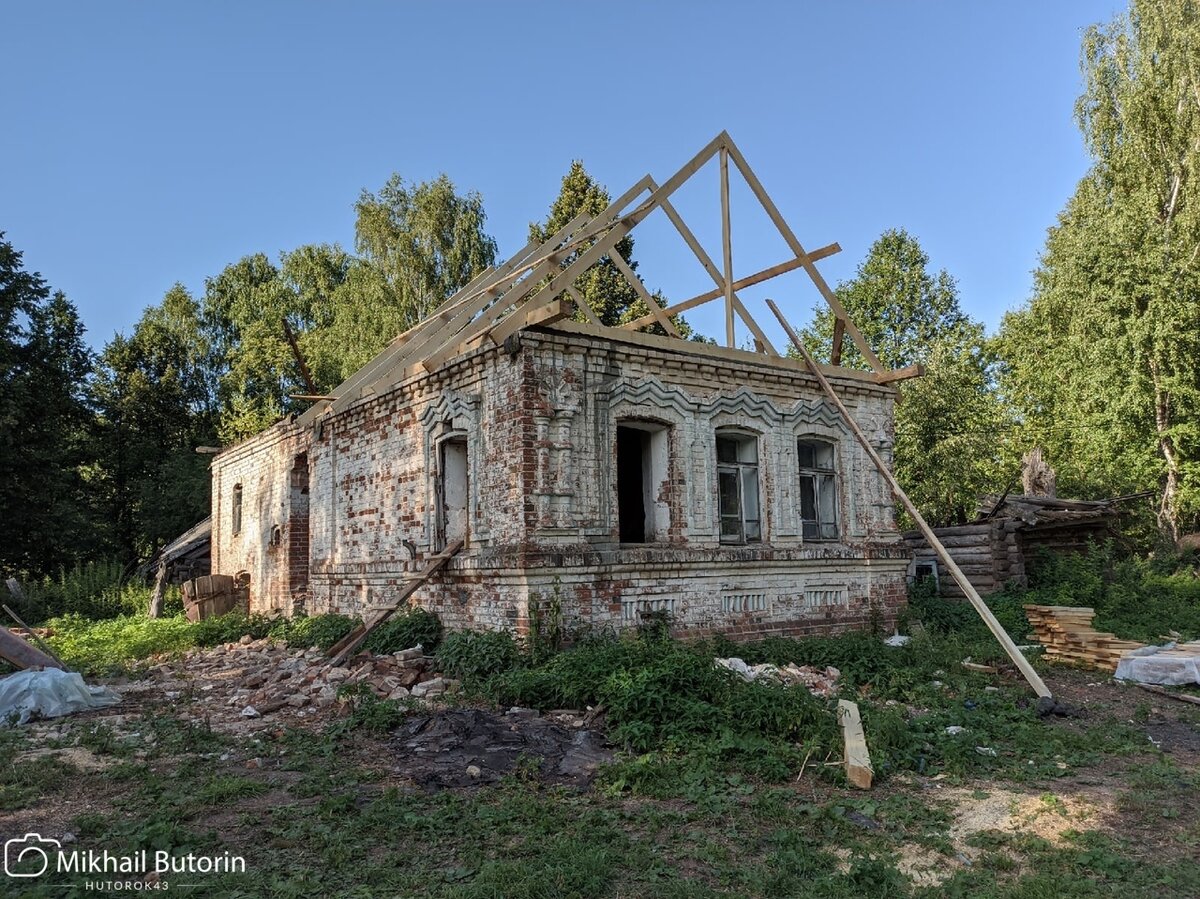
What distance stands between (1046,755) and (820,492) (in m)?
6.74

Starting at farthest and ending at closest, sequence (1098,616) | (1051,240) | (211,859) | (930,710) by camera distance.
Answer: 1. (1051,240)
2. (1098,616)
3. (930,710)
4. (211,859)

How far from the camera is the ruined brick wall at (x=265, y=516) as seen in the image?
1633cm

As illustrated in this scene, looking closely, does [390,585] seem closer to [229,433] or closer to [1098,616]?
[1098,616]

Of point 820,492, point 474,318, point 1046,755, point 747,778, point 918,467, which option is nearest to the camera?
point 747,778

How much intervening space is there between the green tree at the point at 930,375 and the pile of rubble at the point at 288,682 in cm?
1493

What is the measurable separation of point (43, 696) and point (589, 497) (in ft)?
21.6

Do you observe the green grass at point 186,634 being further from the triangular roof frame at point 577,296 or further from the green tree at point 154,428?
the green tree at point 154,428

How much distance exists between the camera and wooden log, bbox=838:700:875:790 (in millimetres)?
6148

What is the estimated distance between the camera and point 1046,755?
7.11m

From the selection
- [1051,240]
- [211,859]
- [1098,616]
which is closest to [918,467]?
[1098,616]

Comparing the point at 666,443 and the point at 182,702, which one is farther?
the point at 666,443

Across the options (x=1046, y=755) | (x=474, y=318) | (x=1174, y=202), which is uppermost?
(x=1174, y=202)

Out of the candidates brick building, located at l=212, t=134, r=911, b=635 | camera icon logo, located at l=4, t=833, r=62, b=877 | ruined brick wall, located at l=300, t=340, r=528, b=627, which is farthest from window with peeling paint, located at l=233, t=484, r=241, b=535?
camera icon logo, located at l=4, t=833, r=62, b=877

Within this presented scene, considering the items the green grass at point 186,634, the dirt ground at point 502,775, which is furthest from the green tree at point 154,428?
the dirt ground at point 502,775
